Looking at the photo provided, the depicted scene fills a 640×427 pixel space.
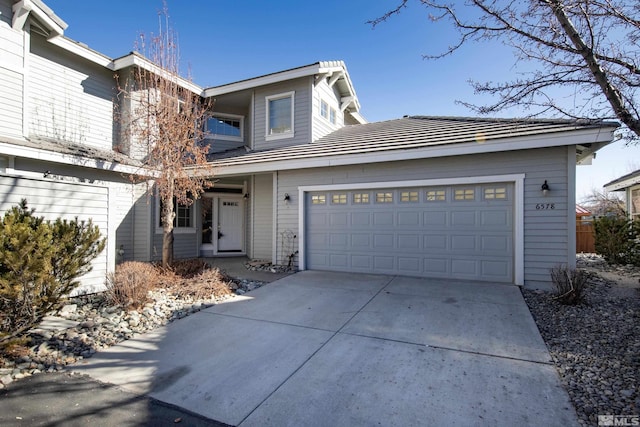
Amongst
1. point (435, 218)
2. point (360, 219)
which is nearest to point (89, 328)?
point (360, 219)

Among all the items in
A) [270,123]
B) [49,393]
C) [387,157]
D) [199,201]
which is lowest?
[49,393]

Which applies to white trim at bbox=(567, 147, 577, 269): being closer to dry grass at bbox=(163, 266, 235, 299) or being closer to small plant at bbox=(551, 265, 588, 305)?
small plant at bbox=(551, 265, 588, 305)

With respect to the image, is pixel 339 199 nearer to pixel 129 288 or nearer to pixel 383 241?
pixel 383 241

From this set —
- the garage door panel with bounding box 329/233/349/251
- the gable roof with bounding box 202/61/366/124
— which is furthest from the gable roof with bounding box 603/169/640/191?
the garage door panel with bounding box 329/233/349/251

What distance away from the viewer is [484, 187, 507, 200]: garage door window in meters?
6.81

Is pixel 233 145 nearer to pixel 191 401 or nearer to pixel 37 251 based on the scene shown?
pixel 37 251

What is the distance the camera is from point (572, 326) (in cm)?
445

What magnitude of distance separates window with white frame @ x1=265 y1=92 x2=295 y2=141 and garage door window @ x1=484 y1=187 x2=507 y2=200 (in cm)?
646

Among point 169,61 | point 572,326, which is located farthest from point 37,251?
point 572,326

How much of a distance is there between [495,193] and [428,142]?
6.20 ft

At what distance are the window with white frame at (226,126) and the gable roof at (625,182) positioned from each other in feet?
52.7

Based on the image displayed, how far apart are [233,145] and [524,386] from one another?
11902mm

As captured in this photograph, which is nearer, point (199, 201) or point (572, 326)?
point (572, 326)

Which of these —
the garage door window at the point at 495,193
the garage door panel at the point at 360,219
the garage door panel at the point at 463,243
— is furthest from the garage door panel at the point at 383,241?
the garage door window at the point at 495,193
